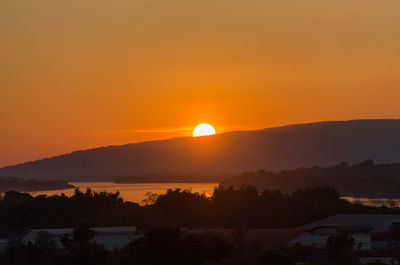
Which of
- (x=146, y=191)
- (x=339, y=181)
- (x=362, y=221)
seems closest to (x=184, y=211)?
(x=362, y=221)

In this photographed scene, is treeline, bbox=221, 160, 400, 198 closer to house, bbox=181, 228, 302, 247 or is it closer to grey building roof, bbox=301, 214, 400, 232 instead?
grey building roof, bbox=301, 214, 400, 232

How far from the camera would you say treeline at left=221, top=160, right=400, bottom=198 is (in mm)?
100750

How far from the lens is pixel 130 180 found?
6206 inches

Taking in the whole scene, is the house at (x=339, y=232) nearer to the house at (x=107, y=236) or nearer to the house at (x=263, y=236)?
the house at (x=263, y=236)

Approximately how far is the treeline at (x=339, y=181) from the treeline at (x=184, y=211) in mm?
48140

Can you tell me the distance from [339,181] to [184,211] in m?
66.8

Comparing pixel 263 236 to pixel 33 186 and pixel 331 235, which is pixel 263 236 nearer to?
pixel 331 235

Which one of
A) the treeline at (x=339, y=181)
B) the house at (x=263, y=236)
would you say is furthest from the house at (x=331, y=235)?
the treeline at (x=339, y=181)

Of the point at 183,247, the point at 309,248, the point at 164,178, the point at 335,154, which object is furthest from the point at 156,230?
the point at 335,154

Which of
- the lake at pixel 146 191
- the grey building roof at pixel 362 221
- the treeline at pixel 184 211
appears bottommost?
the grey building roof at pixel 362 221

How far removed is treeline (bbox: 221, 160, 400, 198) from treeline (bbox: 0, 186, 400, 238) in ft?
158

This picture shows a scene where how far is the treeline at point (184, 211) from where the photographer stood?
1695 inches

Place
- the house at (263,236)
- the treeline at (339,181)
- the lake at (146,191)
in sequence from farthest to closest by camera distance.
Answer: the treeline at (339,181) → the lake at (146,191) → the house at (263,236)

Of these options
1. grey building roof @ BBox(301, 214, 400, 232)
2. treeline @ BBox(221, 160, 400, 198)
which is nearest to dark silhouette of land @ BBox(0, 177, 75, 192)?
treeline @ BBox(221, 160, 400, 198)
